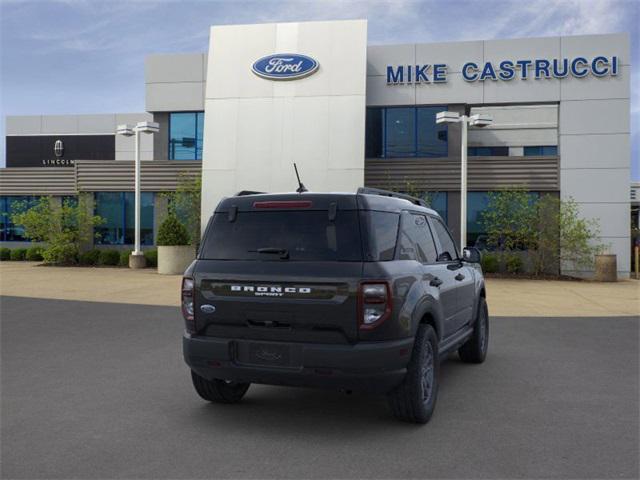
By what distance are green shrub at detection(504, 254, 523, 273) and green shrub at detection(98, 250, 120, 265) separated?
15.0 metres

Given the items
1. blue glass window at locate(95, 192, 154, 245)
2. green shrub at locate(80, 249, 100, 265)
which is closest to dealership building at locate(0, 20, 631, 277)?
blue glass window at locate(95, 192, 154, 245)

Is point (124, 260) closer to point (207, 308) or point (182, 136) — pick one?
point (182, 136)

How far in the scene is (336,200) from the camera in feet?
15.7

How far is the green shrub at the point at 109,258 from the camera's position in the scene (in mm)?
24328

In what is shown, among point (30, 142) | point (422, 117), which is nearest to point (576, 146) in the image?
point (422, 117)

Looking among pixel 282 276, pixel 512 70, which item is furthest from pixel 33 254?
pixel 282 276

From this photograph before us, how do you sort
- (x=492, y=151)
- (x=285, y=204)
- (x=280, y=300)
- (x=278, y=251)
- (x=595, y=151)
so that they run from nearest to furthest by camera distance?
(x=280, y=300)
(x=278, y=251)
(x=285, y=204)
(x=595, y=151)
(x=492, y=151)

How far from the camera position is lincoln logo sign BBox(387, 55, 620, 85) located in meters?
22.4

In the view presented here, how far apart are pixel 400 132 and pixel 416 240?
1975cm

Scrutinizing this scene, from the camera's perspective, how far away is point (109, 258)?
79.8ft

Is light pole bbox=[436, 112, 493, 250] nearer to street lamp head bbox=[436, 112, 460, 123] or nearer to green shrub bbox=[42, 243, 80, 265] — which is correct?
street lamp head bbox=[436, 112, 460, 123]

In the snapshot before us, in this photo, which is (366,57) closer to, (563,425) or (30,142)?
(563,425)

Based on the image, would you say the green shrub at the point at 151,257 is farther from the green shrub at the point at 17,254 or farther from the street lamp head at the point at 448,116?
the street lamp head at the point at 448,116

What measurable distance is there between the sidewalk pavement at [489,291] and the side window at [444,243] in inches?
217
